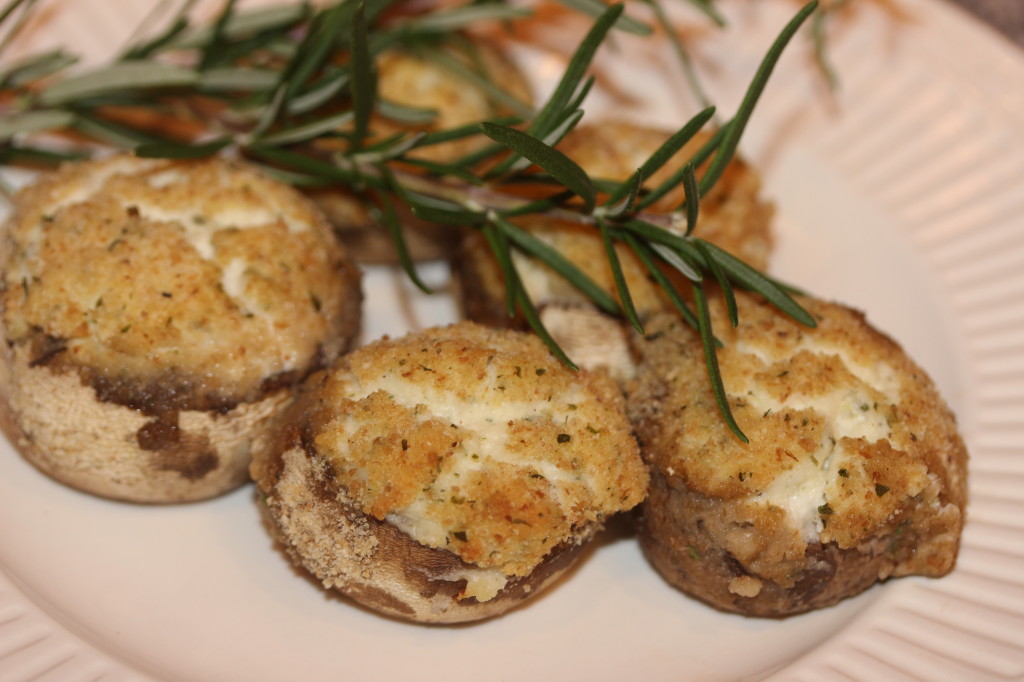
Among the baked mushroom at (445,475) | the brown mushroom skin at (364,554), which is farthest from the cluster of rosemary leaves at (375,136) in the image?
the brown mushroom skin at (364,554)

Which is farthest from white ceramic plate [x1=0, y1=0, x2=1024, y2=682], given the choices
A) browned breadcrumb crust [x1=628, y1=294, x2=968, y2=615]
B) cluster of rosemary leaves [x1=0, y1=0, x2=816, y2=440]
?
cluster of rosemary leaves [x1=0, y1=0, x2=816, y2=440]

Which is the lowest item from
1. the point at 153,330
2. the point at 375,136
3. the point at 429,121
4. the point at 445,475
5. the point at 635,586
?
the point at 635,586

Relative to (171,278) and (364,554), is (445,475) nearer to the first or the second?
(364,554)

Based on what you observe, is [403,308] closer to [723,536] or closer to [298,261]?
[298,261]

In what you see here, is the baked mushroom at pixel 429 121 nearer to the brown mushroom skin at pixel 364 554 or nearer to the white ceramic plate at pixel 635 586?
the white ceramic plate at pixel 635 586

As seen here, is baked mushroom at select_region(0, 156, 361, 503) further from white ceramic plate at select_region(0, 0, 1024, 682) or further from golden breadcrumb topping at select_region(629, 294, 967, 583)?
golden breadcrumb topping at select_region(629, 294, 967, 583)

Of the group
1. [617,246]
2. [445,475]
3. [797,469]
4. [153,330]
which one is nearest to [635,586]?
[797,469]
